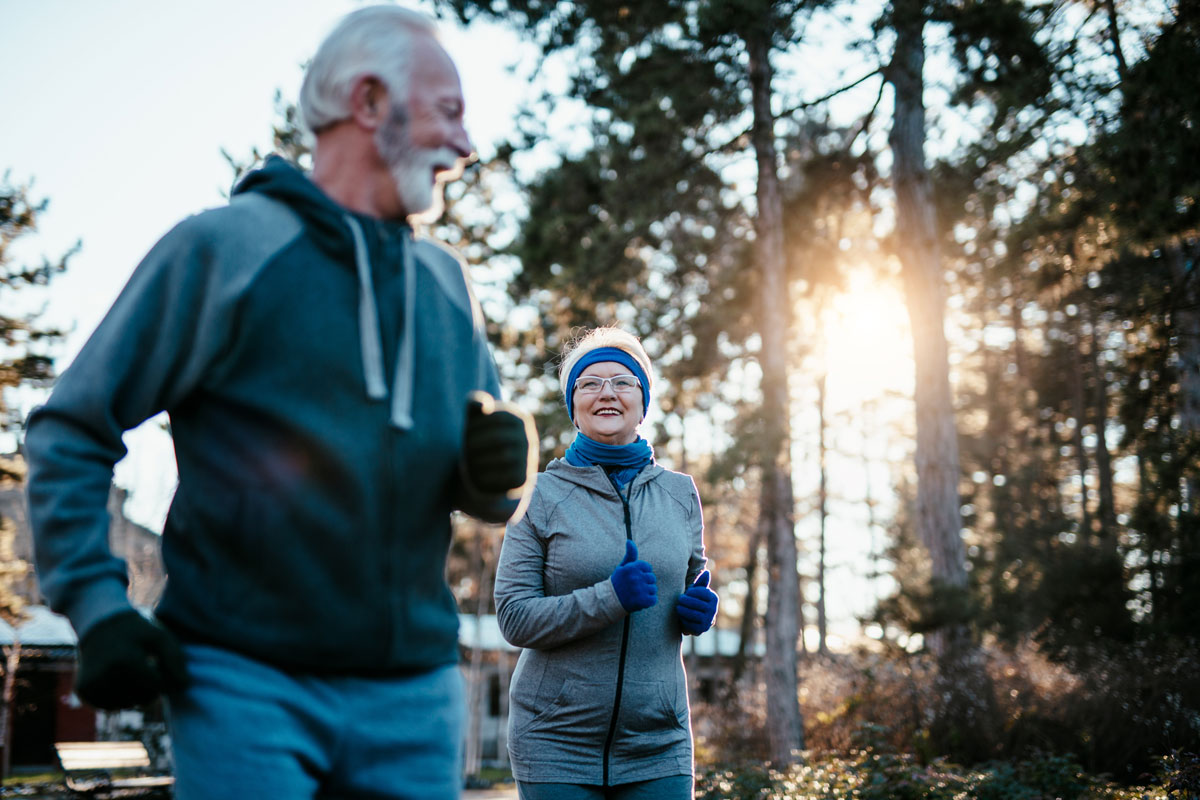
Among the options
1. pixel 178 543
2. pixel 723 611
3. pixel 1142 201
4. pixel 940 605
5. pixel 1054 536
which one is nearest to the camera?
pixel 178 543

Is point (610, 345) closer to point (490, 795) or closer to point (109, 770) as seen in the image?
point (109, 770)

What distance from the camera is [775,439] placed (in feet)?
42.1

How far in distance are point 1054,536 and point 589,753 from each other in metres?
25.0

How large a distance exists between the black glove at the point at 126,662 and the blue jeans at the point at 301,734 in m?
0.08

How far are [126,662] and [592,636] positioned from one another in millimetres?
1812

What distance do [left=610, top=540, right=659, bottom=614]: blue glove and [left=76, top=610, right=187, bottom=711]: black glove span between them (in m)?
1.57

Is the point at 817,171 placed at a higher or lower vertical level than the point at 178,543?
higher

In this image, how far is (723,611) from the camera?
143 feet

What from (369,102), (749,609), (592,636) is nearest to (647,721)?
(592,636)

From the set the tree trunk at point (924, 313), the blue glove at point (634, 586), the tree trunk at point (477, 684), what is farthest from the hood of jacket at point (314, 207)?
the tree trunk at point (477, 684)

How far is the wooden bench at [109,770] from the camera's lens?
12523 mm

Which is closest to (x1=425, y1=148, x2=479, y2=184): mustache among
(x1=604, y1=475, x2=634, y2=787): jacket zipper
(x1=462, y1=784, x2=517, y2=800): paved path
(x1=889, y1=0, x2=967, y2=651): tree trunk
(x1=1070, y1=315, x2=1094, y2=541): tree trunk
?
(x1=604, y1=475, x2=634, y2=787): jacket zipper

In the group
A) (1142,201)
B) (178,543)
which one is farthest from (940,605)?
(178,543)

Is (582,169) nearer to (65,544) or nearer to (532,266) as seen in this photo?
(532,266)
